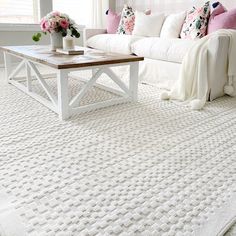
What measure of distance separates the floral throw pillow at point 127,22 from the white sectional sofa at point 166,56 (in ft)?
1.11

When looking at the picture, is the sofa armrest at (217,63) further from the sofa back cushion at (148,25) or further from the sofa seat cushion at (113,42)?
the sofa back cushion at (148,25)

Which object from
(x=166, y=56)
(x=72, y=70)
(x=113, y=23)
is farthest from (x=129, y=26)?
(x=72, y=70)

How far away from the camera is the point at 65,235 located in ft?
3.09

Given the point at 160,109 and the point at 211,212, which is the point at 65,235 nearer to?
the point at 211,212

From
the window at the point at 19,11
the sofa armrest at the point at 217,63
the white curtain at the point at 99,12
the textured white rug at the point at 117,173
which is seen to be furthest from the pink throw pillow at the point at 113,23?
the textured white rug at the point at 117,173

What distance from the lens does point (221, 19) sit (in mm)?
2867

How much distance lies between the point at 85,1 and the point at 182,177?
4334mm

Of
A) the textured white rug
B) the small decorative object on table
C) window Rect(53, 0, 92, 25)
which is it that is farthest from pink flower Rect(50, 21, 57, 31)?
window Rect(53, 0, 92, 25)

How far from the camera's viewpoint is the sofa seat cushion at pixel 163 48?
2.75 m

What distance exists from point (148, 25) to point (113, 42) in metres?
0.57

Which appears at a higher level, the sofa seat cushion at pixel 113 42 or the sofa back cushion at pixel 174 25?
the sofa back cushion at pixel 174 25

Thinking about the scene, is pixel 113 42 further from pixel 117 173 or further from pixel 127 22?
pixel 117 173

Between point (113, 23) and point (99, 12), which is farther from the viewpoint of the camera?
point (99, 12)

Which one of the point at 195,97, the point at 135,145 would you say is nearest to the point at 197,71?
the point at 195,97
